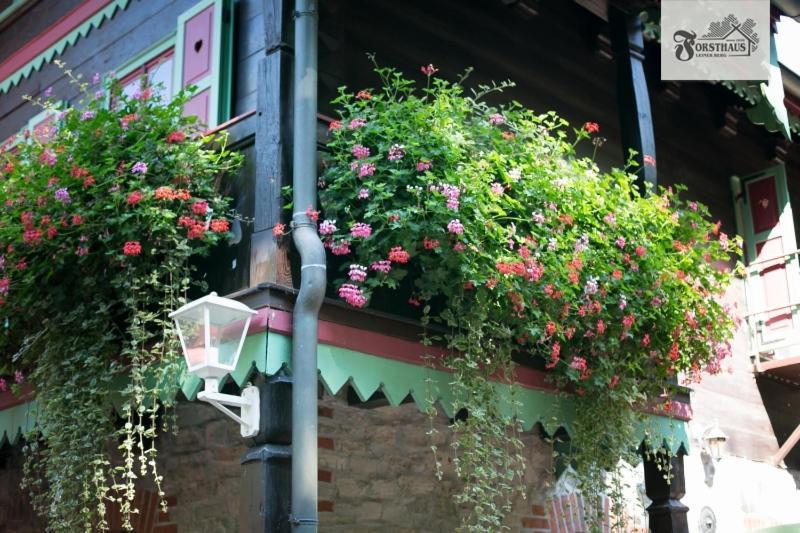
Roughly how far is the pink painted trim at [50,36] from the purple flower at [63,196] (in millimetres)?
2380

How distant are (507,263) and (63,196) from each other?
84.2 inches

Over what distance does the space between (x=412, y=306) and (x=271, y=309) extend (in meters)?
0.91

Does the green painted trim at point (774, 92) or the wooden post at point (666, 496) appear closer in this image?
the wooden post at point (666, 496)

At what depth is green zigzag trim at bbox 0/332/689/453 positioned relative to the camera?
464 cm

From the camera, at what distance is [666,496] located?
6621 millimetres

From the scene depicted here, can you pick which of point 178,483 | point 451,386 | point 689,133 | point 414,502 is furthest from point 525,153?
point 689,133

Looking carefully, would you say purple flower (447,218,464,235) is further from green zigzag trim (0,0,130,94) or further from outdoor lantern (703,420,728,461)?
outdoor lantern (703,420,728,461)

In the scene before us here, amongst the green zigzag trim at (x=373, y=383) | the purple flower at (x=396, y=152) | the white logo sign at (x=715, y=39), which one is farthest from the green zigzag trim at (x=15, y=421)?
the white logo sign at (x=715, y=39)

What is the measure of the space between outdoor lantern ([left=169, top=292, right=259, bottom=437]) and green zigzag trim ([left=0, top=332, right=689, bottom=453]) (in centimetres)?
12

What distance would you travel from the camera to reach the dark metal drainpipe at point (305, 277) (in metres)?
4.45

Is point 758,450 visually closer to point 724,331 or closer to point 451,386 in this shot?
point 724,331

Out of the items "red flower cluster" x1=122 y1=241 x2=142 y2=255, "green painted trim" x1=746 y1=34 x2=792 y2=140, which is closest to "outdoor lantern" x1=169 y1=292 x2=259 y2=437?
"red flower cluster" x1=122 y1=241 x2=142 y2=255

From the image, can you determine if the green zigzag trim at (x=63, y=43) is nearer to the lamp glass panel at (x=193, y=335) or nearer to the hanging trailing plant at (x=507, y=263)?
the hanging trailing plant at (x=507, y=263)

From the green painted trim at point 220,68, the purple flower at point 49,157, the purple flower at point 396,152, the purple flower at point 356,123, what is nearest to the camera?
the purple flower at point 396,152
